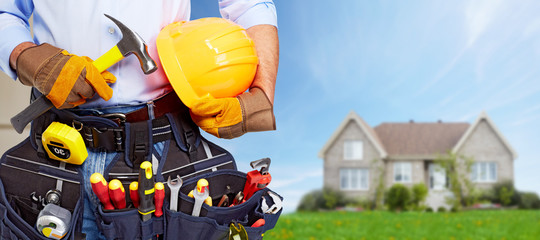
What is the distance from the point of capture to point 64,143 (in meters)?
1.30

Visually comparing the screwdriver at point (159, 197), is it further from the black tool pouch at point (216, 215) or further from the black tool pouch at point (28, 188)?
the black tool pouch at point (28, 188)

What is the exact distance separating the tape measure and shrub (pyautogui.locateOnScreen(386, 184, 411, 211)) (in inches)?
532

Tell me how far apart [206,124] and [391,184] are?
1410 cm

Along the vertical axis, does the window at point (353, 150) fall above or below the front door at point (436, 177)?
above

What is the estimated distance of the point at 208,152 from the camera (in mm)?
1471

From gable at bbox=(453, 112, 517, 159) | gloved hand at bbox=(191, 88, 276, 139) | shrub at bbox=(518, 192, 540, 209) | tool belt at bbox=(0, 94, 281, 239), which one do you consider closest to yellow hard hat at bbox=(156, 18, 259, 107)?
gloved hand at bbox=(191, 88, 276, 139)

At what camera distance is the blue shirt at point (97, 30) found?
4.34 feet

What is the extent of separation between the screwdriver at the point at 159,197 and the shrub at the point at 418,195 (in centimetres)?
1377

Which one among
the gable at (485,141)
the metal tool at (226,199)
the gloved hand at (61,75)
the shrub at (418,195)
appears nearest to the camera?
the gloved hand at (61,75)

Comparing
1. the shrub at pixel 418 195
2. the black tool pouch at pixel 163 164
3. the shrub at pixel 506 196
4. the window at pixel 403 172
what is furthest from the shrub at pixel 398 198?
the black tool pouch at pixel 163 164

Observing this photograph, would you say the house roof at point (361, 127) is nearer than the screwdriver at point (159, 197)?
No

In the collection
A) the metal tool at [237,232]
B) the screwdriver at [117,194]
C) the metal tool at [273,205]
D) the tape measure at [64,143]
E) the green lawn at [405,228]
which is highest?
the tape measure at [64,143]

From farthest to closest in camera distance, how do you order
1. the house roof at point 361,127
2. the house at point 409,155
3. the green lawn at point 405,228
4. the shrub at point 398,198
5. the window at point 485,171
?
the window at point 485,171, the house at point 409,155, the house roof at point 361,127, the shrub at point 398,198, the green lawn at point 405,228

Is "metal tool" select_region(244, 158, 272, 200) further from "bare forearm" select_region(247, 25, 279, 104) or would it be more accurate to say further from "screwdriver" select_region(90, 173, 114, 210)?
"screwdriver" select_region(90, 173, 114, 210)
